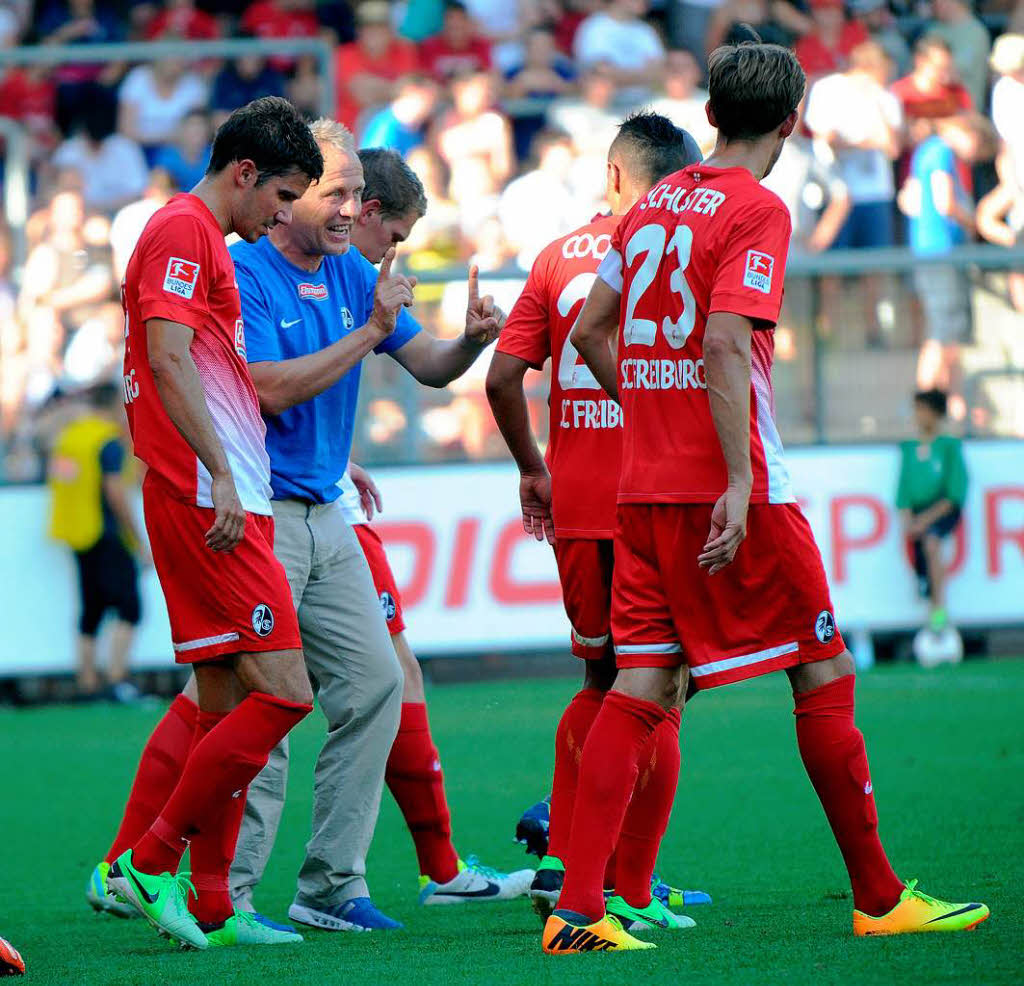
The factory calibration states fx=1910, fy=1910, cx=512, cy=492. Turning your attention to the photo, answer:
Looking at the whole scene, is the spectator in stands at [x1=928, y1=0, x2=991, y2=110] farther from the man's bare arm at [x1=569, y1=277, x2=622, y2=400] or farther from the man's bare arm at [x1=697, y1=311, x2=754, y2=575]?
the man's bare arm at [x1=697, y1=311, x2=754, y2=575]

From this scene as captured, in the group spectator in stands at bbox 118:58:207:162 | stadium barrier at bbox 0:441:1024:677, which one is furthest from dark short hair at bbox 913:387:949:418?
spectator in stands at bbox 118:58:207:162

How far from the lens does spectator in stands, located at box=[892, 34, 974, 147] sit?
49.7 feet

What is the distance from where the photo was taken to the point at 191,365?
4879mm

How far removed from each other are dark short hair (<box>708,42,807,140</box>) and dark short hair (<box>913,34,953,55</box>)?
37.4 feet

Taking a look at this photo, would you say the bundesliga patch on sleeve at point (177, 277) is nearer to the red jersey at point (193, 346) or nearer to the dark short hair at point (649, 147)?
the red jersey at point (193, 346)

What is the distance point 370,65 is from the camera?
605 inches

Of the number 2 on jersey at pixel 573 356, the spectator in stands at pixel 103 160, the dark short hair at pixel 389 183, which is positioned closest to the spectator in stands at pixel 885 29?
the spectator in stands at pixel 103 160

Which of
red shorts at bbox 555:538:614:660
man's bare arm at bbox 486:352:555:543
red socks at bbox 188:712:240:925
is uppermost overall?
man's bare arm at bbox 486:352:555:543

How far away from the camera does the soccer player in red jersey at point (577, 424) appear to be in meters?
5.57

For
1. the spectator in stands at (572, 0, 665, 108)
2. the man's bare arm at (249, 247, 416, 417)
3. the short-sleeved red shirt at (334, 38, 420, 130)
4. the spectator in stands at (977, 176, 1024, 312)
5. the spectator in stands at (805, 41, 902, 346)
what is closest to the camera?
the man's bare arm at (249, 247, 416, 417)

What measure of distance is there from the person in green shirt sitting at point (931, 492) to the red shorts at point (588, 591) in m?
8.10

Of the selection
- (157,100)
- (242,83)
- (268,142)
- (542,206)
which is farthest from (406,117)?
(268,142)

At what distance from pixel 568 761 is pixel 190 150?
1045cm

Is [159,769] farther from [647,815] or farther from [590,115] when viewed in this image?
[590,115]
